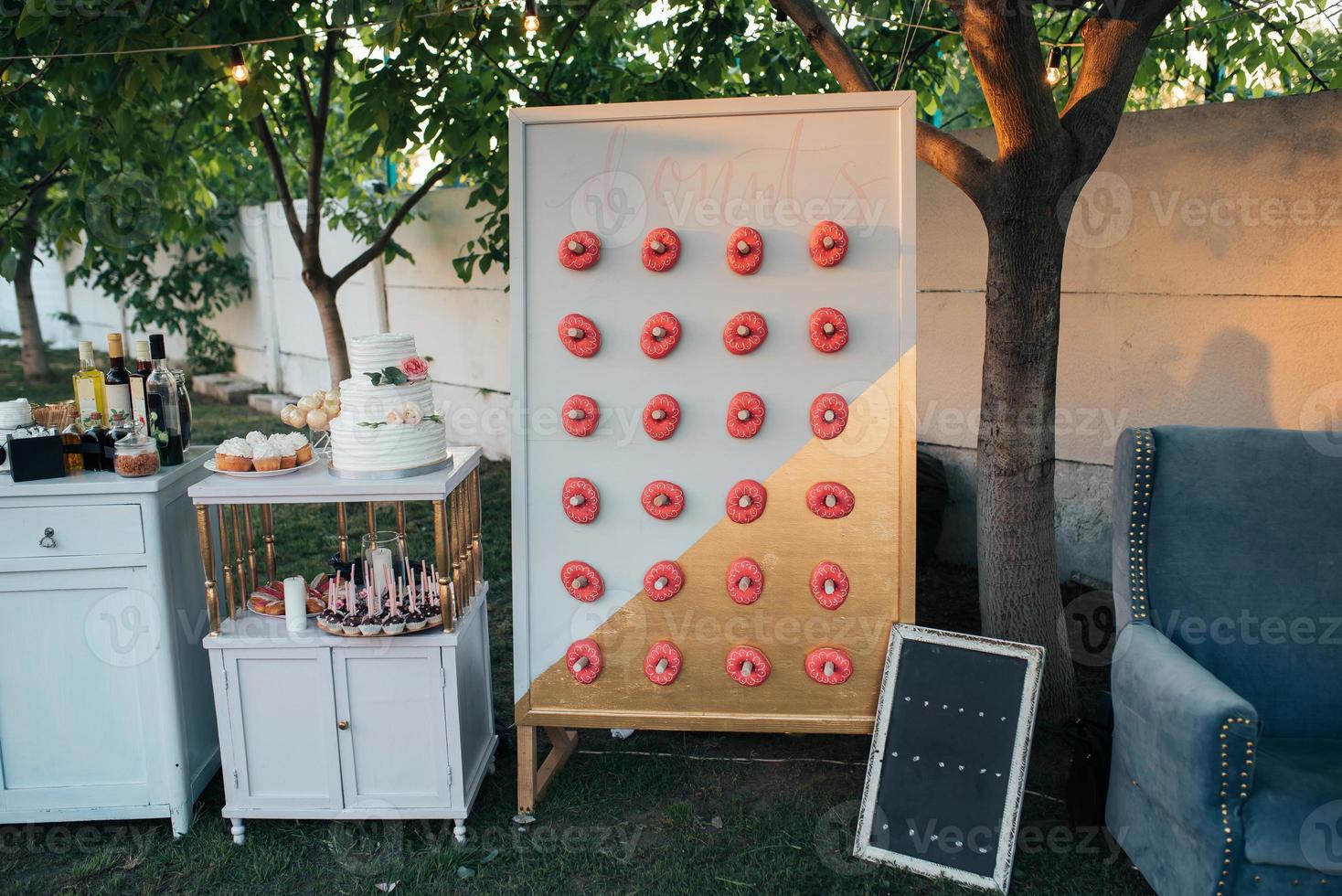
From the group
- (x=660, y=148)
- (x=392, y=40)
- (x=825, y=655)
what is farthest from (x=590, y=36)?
(x=825, y=655)

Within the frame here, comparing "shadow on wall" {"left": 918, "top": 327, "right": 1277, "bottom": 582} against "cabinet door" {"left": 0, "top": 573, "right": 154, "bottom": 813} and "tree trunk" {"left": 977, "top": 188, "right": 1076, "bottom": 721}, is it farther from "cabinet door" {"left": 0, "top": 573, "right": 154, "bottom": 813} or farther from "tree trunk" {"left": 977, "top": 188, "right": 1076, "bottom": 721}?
"cabinet door" {"left": 0, "top": 573, "right": 154, "bottom": 813}

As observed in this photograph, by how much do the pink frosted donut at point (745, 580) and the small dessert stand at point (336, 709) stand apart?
2.43 ft

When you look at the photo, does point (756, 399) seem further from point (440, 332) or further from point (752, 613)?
point (440, 332)

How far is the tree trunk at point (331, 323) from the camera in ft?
17.2

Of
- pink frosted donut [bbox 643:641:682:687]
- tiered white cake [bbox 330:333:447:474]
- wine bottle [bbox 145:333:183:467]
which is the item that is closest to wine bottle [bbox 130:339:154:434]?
wine bottle [bbox 145:333:183:467]

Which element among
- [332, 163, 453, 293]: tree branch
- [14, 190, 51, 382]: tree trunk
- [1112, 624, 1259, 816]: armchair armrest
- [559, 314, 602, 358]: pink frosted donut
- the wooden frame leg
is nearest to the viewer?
[1112, 624, 1259, 816]: armchair armrest

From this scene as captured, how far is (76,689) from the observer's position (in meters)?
2.77

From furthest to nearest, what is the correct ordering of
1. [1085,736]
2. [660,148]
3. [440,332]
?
[440,332] → [1085,736] → [660,148]

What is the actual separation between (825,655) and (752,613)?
0.22 metres

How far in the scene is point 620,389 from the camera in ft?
8.70

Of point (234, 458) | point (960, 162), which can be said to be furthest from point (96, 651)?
point (960, 162)

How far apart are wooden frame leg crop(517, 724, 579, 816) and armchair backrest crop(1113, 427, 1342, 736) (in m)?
1.63

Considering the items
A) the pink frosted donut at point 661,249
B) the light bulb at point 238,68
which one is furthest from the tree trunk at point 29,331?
the pink frosted donut at point 661,249

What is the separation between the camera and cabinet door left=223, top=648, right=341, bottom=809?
2.69 meters
